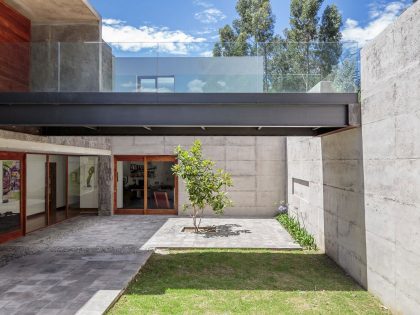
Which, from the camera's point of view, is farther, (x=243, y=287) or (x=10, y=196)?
(x=10, y=196)

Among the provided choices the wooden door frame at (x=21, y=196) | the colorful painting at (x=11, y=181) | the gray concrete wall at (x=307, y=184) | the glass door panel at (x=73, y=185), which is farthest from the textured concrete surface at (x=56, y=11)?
the gray concrete wall at (x=307, y=184)

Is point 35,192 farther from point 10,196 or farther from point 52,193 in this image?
point 10,196

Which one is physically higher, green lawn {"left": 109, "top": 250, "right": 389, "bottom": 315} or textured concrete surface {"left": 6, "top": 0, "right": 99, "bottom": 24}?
textured concrete surface {"left": 6, "top": 0, "right": 99, "bottom": 24}

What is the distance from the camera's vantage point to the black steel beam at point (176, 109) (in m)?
6.93

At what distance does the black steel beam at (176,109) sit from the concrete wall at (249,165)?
8.16 metres

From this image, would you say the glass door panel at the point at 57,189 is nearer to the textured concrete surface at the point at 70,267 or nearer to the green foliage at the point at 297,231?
the textured concrete surface at the point at 70,267

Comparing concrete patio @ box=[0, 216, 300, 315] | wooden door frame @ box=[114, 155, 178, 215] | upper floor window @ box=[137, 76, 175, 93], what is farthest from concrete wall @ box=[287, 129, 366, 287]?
wooden door frame @ box=[114, 155, 178, 215]

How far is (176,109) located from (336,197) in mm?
4239

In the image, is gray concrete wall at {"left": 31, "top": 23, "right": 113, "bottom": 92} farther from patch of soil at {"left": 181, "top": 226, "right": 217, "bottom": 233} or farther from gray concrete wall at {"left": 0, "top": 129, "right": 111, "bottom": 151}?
patch of soil at {"left": 181, "top": 226, "right": 217, "bottom": 233}

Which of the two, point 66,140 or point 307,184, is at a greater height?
point 66,140

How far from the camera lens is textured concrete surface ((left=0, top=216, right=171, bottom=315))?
18.5 ft

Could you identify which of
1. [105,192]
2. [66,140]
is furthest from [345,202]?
[105,192]

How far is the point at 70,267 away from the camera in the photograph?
757 cm

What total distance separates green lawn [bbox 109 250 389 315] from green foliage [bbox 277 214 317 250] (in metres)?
0.93
